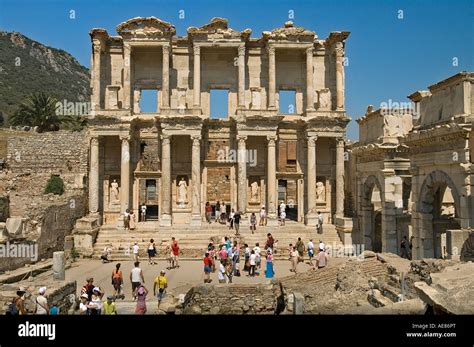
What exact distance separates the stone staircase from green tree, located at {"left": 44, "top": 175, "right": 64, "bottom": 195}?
891 cm

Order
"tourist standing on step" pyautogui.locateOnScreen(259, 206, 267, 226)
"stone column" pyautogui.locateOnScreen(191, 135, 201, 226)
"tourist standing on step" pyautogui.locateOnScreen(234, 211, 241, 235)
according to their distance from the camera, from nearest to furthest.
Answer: "tourist standing on step" pyautogui.locateOnScreen(234, 211, 241, 235) → "tourist standing on step" pyautogui.locateOnScreen(259, 206, 267, 226) → "stone column" pyautogui.locateOnScreen(191, 135, 201, 226)

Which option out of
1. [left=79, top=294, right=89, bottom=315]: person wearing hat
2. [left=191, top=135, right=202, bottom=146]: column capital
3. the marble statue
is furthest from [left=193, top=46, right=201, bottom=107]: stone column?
[left=79, top=294, right=89, bottom=315]: person wearing hat

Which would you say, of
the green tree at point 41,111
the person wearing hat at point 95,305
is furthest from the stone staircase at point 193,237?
the green tree at point 41,111

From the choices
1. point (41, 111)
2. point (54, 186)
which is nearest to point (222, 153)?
point (54, 186)

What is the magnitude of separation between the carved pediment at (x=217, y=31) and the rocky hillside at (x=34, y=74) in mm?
38497

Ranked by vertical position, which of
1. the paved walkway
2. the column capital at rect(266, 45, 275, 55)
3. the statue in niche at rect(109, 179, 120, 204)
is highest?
the column capital at rect(266, 45, 275, 55)

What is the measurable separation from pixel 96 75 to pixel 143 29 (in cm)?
376

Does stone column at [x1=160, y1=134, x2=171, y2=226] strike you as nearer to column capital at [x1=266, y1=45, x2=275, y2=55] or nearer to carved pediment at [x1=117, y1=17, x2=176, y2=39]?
carved pediment at [x1=117, y1=17, x2=176, y2=39]

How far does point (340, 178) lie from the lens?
26.7 meters

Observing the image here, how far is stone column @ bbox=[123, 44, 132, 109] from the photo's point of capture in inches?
1046

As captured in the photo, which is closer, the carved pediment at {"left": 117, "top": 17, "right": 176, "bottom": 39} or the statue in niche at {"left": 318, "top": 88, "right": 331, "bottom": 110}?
the carved pediment at {"left": 117, "top": 17, "right": 176, "bottom": 39}

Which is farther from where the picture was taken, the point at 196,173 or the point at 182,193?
the point at 182,193

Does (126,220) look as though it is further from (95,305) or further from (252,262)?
(95,305)

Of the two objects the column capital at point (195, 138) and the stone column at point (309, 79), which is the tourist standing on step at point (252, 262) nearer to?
the column capital at point (195, 138)
